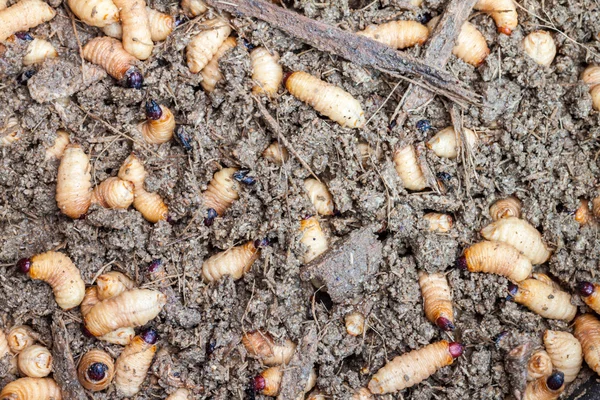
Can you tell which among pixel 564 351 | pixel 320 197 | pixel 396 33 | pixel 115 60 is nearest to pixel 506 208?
pixel 564 351

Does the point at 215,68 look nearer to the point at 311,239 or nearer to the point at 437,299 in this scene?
the point at 311,239

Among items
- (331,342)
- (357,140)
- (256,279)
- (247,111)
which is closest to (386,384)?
(331,342)

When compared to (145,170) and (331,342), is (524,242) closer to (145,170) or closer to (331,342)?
(331,342)

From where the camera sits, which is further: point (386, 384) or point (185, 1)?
point (185, 1)

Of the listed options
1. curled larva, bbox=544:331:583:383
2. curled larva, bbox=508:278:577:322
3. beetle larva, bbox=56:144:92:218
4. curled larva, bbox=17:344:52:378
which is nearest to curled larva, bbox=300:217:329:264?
curled larva, bbox=508:278:577:322

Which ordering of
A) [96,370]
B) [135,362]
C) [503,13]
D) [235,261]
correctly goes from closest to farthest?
[96,370] → [135,362] → [235,261] → [503,13]

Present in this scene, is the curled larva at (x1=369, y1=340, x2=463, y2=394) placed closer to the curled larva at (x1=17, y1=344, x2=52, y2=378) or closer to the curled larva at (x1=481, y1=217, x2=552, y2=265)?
the curled larva at (x1=481, y1=217, x2=552, y2=265)
